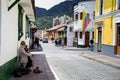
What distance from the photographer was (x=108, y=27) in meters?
26.0

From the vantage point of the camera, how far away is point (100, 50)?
2988 centimetres

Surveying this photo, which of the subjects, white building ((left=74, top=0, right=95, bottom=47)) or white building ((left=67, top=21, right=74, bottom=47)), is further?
white building ((left=67, top=21, right=74, bottom=47))

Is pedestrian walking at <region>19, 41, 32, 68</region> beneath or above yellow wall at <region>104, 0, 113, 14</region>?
beneath

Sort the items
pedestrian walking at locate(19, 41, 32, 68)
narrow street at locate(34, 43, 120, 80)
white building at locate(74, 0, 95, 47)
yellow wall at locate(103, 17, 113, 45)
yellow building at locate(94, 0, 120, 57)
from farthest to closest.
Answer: white building at locate(74, 0, 95, 47) < yellow wall at locate(103, 17, 113, 45) < yellow building at locate(94, 0, 120, 57) < narrow street at locate(34, 43, 120, 80) < pedestrian walking at locate(19, 41, 32, 68)

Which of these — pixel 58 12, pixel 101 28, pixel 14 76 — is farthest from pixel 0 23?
pixel 58 12

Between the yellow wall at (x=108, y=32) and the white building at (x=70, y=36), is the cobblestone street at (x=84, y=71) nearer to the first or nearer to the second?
the yellow wall at (x=108, y=32)

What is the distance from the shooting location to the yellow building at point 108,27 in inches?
939

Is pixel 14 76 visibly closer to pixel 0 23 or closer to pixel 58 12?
pixel 0 23

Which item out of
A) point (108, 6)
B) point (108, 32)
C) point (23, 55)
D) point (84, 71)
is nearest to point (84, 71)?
point (84, 71)

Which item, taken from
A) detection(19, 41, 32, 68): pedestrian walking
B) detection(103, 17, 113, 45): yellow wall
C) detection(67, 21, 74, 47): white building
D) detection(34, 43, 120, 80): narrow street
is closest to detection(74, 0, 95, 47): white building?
detection(67, 21, 74, 47): white building

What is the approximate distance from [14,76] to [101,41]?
1844cm

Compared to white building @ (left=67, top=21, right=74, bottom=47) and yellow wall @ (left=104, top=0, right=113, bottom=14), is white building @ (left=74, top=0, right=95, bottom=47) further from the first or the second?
yellow wall @ (left=104, top=0, right=113, bottom=14)

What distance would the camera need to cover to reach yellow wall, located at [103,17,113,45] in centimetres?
2516

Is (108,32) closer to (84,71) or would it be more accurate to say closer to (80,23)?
(84,71)
